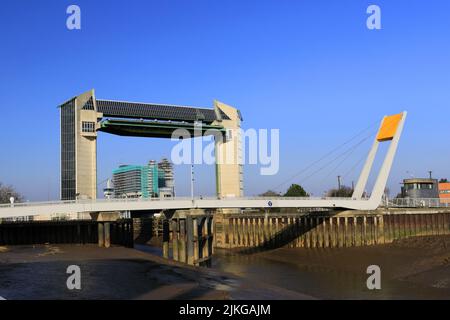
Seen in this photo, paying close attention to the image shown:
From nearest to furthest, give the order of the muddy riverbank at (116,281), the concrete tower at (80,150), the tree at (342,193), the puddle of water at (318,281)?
the muddy riverbank at (116,281), the puddle of water at (318,281), the concrete tower at (80,150), the tree at (342,193)

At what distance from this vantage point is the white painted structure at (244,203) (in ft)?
140

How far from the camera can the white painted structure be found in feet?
140

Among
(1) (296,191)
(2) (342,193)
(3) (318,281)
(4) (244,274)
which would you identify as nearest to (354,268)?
(3) (318,281)

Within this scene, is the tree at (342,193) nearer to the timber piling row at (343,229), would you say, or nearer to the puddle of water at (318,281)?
the timber piling row at (343,229)

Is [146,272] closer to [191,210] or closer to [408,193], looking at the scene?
[191,210]

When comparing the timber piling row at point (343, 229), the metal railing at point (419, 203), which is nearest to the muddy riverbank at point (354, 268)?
the timber piling row at point (343, 229)

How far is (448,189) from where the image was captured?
9744 centimetres

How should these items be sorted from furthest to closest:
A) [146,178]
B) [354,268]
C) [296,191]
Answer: [146,178]
[296,191]
[354,268]

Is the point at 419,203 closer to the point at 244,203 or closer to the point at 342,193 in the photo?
the point at 244,203

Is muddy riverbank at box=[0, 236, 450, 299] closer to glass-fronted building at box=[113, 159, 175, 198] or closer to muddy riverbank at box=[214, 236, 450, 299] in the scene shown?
muddy riverbank at box=[214, 236, 450, 299]

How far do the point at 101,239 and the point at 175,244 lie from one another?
7.77 metres

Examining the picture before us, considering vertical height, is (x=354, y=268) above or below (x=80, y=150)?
below

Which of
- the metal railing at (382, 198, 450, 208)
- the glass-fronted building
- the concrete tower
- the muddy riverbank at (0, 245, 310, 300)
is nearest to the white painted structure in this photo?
the muddy riverbank at (0, 245, 310, 300)

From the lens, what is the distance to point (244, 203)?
52.4 meters
